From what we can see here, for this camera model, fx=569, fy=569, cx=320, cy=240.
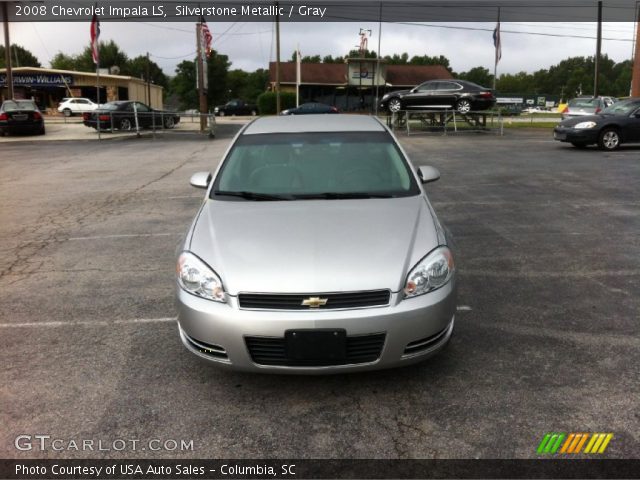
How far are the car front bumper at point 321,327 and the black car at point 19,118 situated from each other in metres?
26.7

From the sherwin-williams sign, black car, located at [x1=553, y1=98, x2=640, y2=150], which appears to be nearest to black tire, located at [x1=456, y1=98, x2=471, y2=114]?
black car, located at [x1=553, y1=98, x2=640, y2=150]

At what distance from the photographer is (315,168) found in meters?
4.50

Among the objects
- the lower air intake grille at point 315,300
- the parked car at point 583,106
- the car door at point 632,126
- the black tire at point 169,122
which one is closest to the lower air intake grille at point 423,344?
the lower air intake grille at point 315,300

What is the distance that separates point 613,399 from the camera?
3.30 m

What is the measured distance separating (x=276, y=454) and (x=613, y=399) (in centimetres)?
198

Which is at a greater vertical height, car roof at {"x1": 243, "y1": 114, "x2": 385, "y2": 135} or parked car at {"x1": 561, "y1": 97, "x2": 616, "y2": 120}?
parked car at {"x1": 561, "y1": 97, "x2": 616, "y2": 120}

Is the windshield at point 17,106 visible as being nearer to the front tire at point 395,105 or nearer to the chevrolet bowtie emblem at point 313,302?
the front tire at point 395,105

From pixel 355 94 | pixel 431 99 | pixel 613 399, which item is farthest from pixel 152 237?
pixel 355 94

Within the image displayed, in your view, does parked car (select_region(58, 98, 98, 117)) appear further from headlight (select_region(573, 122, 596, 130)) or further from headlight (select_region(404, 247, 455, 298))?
headlight (select_region(404, 247, 455, 298))

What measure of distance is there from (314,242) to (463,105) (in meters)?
23.7

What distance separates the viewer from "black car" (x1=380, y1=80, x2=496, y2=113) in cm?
2503

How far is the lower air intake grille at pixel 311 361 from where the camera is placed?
3.12 metres

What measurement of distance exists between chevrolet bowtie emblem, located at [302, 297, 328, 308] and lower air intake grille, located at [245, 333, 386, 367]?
0.25 meters

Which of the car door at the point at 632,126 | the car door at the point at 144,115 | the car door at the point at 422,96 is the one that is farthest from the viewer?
the car door at the point at 144,115
